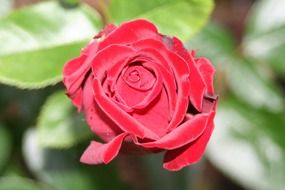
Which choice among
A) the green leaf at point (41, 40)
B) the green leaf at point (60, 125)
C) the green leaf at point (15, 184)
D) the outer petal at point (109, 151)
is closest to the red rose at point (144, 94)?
the outer petal at point (109, 151)

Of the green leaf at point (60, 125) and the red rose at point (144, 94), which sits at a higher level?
the red rose at point (144, 94)

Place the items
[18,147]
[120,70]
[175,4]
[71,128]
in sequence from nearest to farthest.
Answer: [120,70], [175,4], [71,128], [18,147]

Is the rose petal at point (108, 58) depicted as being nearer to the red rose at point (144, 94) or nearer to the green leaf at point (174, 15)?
the red rose at point (144, 94)

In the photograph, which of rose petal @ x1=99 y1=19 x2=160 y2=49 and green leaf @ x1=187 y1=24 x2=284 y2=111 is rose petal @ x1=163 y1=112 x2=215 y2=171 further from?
green leaf @ x1=187 y1=24 x2=284 y2=111

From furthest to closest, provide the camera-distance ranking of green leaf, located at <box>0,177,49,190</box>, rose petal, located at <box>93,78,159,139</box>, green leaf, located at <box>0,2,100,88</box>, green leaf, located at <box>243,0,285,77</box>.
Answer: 1. green leaf, located at <box>243,0,285,77</box>
2. green leaf, located at <box>0,177,49,190</box>
3. green leaf, located at <box>0,2,100,88</box>
4. rose petal, located at <box>93,78,159,139</box>

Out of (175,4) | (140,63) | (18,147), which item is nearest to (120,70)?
(140,63)

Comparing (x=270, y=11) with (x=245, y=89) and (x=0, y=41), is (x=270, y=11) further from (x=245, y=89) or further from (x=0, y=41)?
(x=0, y=41)

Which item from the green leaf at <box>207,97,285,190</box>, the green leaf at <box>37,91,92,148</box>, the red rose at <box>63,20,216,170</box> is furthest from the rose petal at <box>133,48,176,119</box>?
the green leaf at <box>207,97,285,190</box>
